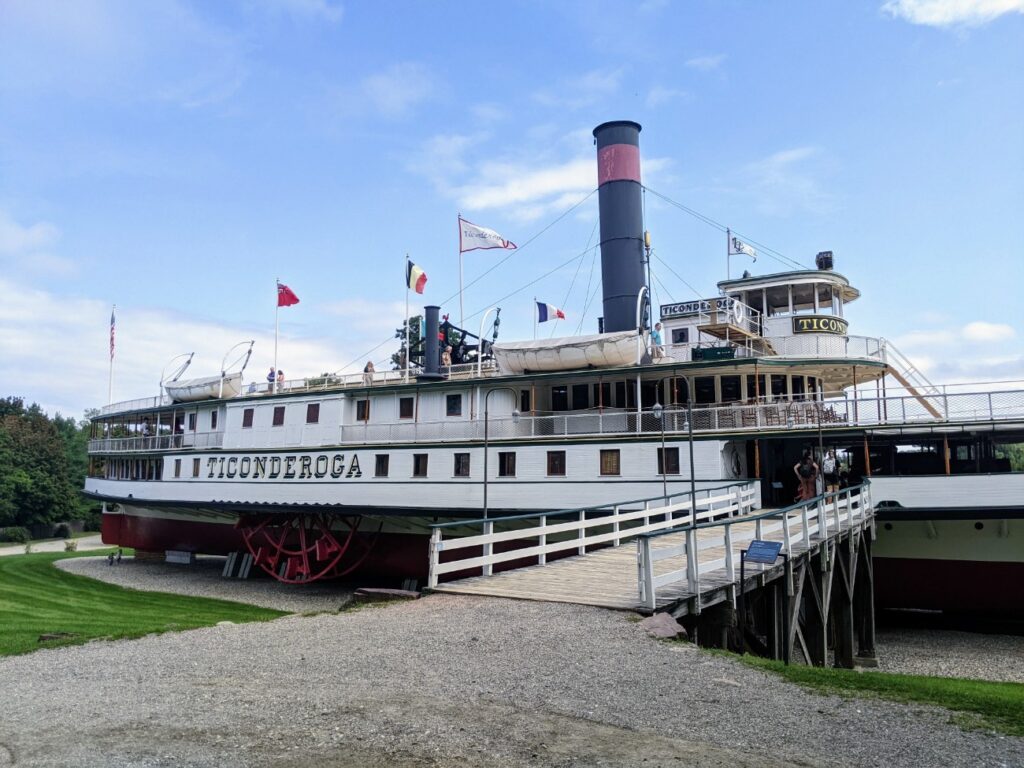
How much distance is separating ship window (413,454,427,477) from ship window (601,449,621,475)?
6.13 m

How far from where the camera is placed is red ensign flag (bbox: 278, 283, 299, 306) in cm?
3234

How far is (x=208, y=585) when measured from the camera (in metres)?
28.8

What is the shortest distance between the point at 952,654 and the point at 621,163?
17937 mm

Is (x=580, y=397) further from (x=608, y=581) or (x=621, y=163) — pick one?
(x=608, y=581)

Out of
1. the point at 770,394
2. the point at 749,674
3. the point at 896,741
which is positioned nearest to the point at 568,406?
the point at 770,394

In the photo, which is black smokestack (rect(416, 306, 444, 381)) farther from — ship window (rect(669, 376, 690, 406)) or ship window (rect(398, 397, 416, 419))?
ship window (rect(669, 376, 690, 406))

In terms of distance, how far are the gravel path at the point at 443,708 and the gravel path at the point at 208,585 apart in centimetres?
1303

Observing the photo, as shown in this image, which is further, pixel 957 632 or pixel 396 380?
pixel 396 380

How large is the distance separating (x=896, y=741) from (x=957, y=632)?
1711cm

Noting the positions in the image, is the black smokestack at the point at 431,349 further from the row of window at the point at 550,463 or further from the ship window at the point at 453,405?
the row of window at the point at 550,463

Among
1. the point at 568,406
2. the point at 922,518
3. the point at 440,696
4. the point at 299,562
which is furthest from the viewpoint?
the point at 299,562

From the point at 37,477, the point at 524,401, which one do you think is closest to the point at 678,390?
the point at 524,401

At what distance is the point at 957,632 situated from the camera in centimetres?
1961

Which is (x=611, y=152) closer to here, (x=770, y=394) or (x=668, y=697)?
(x=770, y=394)
